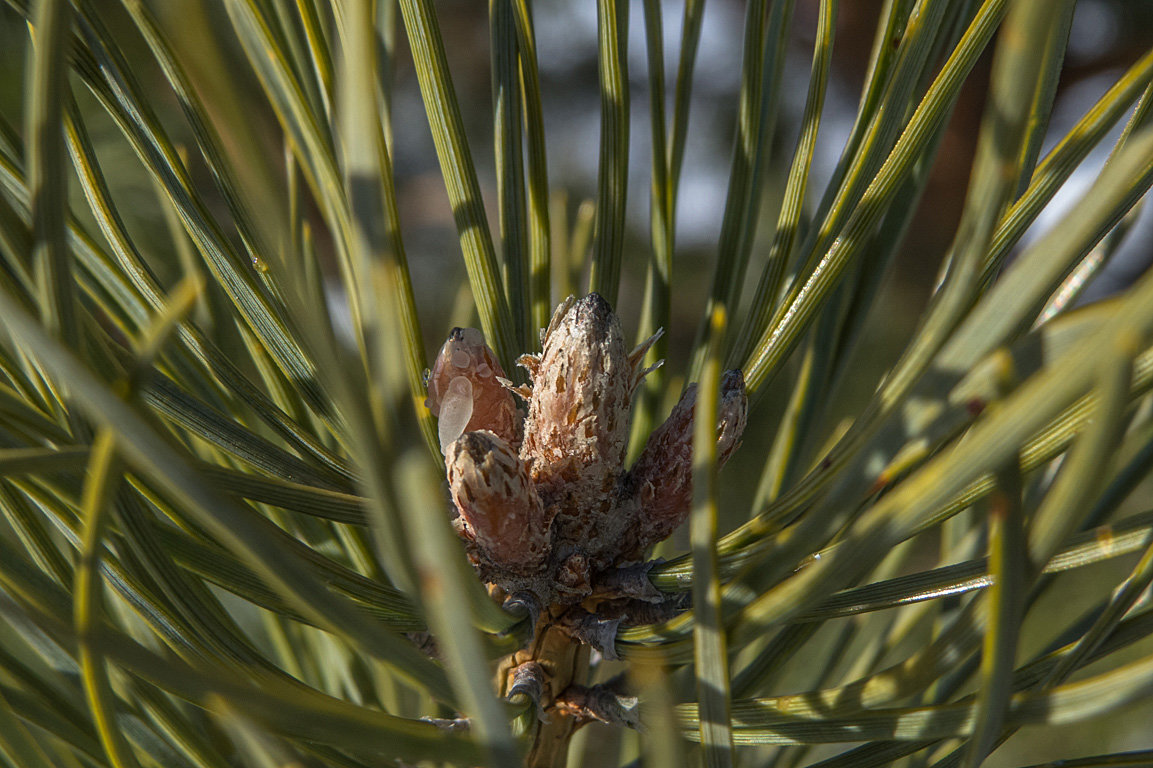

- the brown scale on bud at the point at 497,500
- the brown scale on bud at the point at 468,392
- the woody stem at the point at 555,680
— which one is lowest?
the woody stem at the point at 555,680

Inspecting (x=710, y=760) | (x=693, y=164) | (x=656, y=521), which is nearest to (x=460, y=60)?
(x=693, y=164)

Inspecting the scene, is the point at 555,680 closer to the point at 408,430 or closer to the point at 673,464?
the point at 673,464

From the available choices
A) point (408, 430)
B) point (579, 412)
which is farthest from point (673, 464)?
point (408, 430)

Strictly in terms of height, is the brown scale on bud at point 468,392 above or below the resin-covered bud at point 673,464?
above

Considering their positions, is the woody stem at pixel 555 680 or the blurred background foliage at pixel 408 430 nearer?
the blurred background foliage at pixel 408 430

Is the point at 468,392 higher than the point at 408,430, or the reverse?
the point at 468,392
